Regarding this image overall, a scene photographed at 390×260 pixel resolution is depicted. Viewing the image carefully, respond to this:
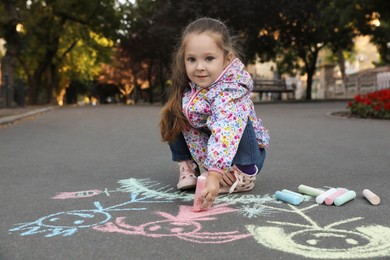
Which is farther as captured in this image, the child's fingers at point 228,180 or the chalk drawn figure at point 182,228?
the child's fingers at point 228,180

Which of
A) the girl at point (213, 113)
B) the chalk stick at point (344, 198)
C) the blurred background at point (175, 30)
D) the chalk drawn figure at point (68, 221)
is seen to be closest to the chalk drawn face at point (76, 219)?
the chalk drawn figure at point (68, 221)

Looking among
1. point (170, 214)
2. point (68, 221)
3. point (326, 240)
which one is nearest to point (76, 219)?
point (68, 221)

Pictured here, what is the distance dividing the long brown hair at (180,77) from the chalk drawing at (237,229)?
473 mm

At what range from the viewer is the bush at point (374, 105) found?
1120cm

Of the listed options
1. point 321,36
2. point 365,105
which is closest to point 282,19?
point 321,36

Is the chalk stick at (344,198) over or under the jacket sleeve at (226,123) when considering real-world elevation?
under

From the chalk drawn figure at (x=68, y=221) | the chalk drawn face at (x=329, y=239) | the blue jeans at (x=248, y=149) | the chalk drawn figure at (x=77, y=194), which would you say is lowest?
the chalk drawn face at (x=329, y=239)

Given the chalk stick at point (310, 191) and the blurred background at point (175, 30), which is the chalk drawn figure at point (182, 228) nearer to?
the chalk stick at point (310, 191)

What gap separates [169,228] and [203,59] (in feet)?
3.73

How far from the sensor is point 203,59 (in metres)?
3.09

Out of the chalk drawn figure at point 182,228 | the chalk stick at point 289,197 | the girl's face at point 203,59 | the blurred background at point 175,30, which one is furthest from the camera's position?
the blurred background at point 175,30

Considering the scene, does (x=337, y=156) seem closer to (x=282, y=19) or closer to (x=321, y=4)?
(x=321, y=4)

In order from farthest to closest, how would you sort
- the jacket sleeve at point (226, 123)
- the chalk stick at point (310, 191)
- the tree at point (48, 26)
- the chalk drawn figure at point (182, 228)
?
1. the tree at point (48, 26)
2. the chalk stick at point (310, 191)
3. the jacket sleeve at point (226, 123)
4. the chalk drawn figure at point (182, 228)

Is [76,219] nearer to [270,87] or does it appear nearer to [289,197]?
[289,197]
